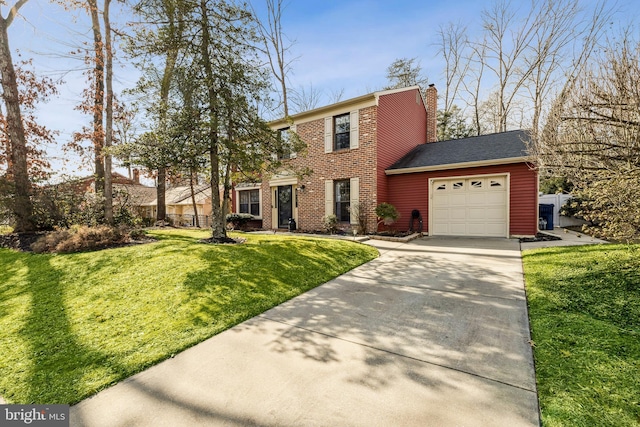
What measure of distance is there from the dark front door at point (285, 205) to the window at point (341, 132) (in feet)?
9.99

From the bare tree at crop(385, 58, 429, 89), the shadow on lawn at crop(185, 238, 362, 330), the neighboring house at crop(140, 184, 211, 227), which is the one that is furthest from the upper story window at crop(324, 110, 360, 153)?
the bare tree at crop(385, 58, 429, 89)

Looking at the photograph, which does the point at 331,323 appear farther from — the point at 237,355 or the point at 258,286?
the point at 258,286

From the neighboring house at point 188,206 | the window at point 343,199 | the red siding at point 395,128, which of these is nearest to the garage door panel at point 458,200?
the red siding at point 395,128

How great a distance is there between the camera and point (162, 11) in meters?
6.31

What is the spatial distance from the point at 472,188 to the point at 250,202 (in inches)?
403

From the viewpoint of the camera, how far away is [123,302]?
11.8ft

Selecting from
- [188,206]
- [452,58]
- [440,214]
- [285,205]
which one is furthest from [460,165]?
[188,206]

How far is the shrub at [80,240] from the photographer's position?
624cm

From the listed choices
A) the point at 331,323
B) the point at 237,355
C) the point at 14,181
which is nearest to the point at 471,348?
the point at 331,323

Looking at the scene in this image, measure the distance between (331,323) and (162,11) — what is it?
7.73 m

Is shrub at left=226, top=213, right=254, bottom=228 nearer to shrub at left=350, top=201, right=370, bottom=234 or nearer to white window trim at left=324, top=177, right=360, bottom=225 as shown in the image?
white window trim at left=324, top=177, right=360, bottom=225

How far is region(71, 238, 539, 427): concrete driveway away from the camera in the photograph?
1.71m

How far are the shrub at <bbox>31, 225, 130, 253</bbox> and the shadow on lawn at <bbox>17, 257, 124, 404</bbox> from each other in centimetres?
287

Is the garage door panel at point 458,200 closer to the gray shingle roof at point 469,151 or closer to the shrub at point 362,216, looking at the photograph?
the gray shingle roof at point 469,151
